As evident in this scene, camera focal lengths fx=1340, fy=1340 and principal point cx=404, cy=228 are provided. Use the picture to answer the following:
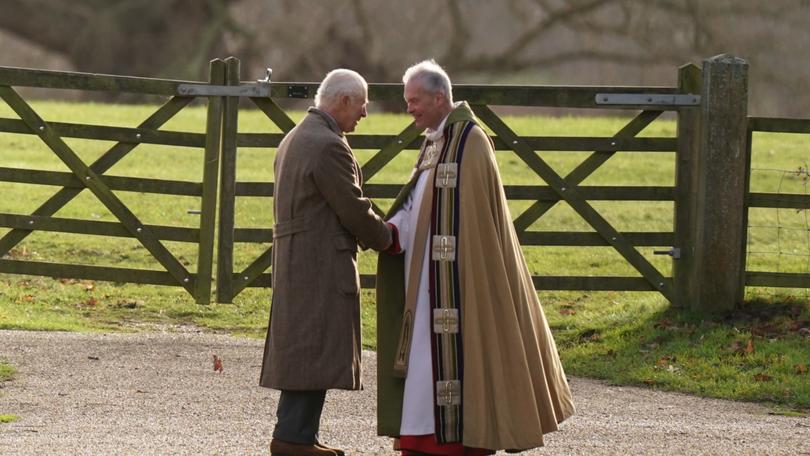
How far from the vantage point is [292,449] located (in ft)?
19.0

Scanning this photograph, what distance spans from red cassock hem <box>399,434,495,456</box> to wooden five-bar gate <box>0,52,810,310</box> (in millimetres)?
3712

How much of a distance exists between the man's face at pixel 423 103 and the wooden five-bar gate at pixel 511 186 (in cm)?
356

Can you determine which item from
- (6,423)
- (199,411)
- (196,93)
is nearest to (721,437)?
(199,411)

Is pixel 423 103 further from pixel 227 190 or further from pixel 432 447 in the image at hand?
pixel 227 190

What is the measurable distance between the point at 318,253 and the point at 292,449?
86 cm

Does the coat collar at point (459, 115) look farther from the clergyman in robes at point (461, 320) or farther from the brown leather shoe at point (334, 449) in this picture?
the brown leather shoe at point (334, 449)

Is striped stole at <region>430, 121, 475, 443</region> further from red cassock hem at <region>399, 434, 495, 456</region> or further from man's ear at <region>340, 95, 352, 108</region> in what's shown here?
man's ear at <region>340, 95, 352, 108</region>

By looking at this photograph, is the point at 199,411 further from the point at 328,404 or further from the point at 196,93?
the point at 196,93

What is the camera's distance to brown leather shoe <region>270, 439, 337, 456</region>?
5793 mm

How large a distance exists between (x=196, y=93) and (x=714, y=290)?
3.84 meters

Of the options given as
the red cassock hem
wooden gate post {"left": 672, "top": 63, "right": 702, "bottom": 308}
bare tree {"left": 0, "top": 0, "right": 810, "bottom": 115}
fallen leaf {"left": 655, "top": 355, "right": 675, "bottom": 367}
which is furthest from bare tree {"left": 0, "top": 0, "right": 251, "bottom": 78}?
the red cassock hem

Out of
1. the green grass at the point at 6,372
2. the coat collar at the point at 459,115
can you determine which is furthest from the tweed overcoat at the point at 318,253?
the green grass at the point at 6,372

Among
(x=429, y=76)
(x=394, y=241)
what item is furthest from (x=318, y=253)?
(x=429, y=76)

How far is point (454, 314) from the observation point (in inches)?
221
